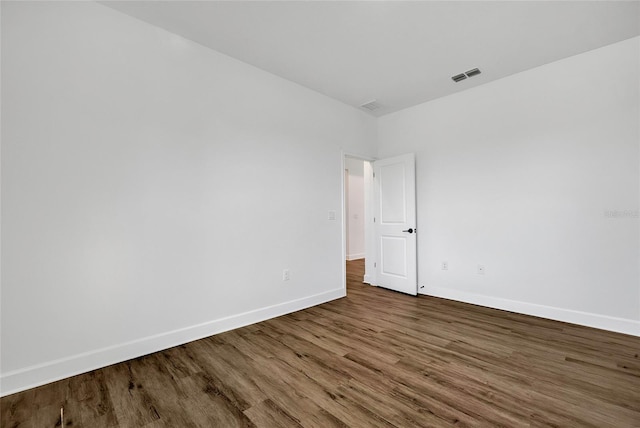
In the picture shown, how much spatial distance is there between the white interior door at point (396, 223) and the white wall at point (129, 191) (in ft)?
5.21

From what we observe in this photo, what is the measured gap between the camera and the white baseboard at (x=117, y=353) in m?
1.82

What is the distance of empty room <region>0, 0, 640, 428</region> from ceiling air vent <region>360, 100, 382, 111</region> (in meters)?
0.15

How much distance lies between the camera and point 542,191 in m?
3.06

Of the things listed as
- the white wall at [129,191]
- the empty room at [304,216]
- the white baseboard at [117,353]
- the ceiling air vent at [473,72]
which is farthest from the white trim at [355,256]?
the ceiling air vent at [473,72]

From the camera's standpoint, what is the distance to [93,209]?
6.92ft

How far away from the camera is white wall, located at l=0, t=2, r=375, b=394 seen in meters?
1.87

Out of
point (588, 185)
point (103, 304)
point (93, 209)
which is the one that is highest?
point (588, 185)

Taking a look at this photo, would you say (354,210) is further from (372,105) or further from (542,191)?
(542,191)

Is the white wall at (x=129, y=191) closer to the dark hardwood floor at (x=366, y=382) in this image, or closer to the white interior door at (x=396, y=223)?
the dark hardwood floor at (x=366, y=382)

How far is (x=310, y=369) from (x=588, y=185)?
3279 millimetres

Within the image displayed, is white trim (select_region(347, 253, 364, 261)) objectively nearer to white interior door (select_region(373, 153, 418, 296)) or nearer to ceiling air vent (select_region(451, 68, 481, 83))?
white interior door (select_region(373, 153, 418, 296))

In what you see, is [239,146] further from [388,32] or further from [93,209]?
[388,32]

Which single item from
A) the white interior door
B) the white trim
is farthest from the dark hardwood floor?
the white trim

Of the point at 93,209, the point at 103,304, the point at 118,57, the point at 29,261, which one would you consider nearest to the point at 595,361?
the point at 103,304
